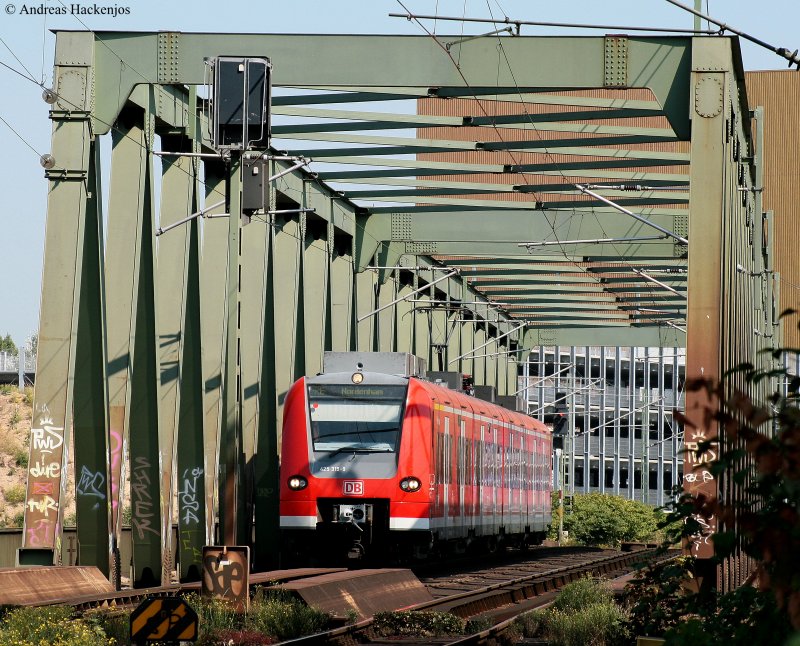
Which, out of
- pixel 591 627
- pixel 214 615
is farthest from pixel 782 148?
pixel 214 615

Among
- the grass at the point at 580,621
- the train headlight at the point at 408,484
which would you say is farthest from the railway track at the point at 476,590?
the train headlight at the point at 408,484

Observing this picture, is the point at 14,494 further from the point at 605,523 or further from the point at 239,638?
the point at 239,638

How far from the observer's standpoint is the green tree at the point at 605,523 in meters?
55.8

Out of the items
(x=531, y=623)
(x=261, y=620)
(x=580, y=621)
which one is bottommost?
(x=531, y=623)

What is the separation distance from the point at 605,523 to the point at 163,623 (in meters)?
46.7

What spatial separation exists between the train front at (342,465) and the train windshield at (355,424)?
16mm

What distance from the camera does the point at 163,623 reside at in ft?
34.5

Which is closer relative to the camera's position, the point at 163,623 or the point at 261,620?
the point at 163,623

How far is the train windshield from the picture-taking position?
23.4m

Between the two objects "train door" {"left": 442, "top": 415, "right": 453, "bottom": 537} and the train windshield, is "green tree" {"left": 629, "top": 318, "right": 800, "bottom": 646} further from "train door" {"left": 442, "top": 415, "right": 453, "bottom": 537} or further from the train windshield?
"train door" {"left": 442, "top": 415, "right": 453, "bottom": 537}

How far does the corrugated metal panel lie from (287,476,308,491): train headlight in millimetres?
49322

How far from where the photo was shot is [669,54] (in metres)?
20.5

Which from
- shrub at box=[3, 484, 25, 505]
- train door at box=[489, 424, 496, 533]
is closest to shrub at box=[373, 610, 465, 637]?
train door at box=[489, 424, 496, 533]

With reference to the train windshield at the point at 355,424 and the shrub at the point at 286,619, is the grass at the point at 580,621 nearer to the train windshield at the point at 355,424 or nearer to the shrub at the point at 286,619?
the shrub at the point at 286,619
